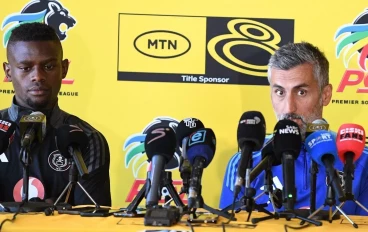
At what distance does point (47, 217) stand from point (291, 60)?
1671 mm

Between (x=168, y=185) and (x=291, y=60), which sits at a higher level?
(x=291, y=60)

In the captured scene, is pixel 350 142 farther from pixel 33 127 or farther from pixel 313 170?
pixel 33 127

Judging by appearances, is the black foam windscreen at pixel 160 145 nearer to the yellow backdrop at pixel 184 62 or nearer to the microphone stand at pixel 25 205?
the microphone stand at pixel 25 205

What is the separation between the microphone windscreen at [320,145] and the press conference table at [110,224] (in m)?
0.23

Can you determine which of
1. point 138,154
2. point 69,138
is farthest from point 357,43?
point 69,138

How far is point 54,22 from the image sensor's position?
3682 mm

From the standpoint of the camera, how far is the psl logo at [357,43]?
363 cm

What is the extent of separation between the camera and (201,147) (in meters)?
2.21

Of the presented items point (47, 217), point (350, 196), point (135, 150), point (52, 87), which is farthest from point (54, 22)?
point (350, 196)

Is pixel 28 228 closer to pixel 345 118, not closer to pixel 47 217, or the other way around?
pixel 47 217

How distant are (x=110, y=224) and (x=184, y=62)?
1.70 meters

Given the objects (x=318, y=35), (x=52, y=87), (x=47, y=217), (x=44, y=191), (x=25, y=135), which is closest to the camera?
(x=47, y=217)

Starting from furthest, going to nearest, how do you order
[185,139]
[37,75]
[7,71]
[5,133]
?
[7,71], [37,75], [5,133], [185,139]

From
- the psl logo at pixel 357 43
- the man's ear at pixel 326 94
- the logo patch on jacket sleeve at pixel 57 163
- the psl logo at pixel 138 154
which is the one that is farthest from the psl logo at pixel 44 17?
the psl logo at pixel 357 43
